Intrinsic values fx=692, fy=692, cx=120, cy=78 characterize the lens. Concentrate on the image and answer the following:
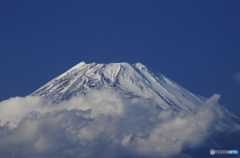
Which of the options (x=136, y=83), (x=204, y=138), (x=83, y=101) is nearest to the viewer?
(x=83, y=101)

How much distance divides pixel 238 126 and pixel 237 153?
16981 mm

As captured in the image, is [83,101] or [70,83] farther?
[70,83]

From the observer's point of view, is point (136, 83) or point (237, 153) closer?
point (237, 153)

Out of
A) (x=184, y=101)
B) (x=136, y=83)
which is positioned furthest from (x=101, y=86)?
(x=184, y=101)

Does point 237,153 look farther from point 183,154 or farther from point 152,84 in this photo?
point 152,84

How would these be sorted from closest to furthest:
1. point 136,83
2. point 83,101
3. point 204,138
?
point 83,101 → point 204,138 → point 136,83

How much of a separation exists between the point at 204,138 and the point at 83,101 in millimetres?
34145

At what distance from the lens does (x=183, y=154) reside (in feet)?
575

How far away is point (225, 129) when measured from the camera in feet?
625

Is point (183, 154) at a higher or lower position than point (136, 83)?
lower

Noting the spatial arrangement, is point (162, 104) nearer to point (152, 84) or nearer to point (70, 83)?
point (152, 84)

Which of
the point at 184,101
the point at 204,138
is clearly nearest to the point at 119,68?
the point at 184,101

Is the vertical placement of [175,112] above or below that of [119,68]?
below

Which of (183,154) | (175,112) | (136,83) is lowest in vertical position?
(183,154)
